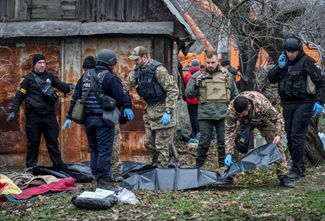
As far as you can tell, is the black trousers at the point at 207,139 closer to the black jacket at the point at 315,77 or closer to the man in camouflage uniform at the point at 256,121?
the man in camouflage uniform at the point at 256,121

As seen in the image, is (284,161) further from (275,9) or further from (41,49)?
(41,49)

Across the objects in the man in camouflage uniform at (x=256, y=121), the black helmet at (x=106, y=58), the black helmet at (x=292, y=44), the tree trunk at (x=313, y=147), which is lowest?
the tree trunk at (x=313, y=147)

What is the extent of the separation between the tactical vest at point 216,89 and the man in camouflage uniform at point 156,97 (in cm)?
70

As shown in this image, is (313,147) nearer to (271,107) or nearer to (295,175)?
(295,175)

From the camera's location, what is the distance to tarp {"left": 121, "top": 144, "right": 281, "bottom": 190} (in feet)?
30.7

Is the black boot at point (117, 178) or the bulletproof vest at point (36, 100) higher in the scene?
the bulletproof vest at point (36, 100)

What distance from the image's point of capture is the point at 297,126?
9.91 metres

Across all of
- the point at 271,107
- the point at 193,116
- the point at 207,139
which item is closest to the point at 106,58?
the point at 271,107

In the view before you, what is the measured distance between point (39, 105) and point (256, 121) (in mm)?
3817

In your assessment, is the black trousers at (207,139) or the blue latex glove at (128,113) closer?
the blue latex glove at (128,113)

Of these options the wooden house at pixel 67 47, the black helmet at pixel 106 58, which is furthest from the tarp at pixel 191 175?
the wooden house at pixel 67 47

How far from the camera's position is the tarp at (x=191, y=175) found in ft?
30.7

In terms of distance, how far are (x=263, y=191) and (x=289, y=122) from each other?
4.53 ft

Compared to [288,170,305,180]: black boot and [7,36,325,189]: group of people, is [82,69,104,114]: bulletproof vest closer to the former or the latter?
[7,36,325,189]: group of people
